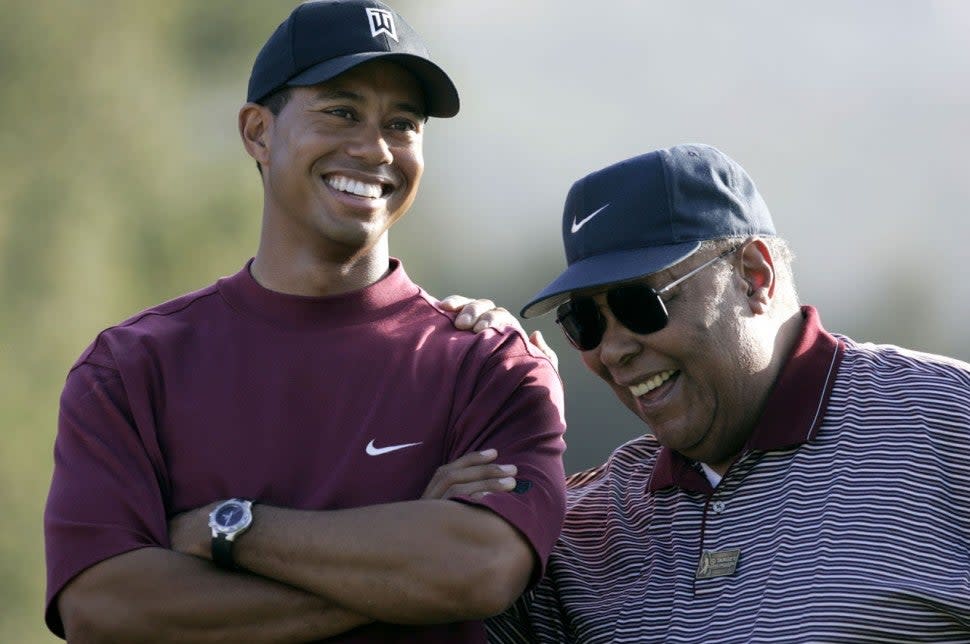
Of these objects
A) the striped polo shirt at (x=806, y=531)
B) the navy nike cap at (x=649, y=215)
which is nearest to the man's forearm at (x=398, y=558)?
the striped polo shirt at (x=806, y=531)

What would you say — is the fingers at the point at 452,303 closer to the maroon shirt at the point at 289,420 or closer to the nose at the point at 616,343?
the maroon shirt at the point at 289,420

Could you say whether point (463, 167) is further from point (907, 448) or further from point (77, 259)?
point (907, 448)

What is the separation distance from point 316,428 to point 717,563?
92 centimetres

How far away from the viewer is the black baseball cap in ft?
10.8

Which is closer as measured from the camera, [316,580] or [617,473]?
[316,580]

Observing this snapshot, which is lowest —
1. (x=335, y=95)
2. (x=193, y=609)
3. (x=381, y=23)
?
(x=193, y=609)

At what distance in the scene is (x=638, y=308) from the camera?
10.6ft

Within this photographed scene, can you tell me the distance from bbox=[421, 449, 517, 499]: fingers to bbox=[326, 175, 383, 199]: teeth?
67 cm

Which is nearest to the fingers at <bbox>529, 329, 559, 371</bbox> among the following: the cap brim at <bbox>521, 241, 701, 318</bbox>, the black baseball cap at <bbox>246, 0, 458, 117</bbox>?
the cap brim at <bbox>521, 241, 701, 318</bbox>

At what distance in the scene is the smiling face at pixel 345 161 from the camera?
3.29 metres

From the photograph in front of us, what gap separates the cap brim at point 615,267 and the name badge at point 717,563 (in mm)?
631

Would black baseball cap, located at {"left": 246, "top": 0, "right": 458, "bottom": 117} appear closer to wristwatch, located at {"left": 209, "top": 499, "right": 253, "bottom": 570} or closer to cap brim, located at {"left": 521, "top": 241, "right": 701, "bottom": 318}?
cap brim, located at {"left": 521, "top": 241, "right": 701, "bottom": 318}

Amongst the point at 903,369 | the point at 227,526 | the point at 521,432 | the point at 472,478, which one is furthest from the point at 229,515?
the point at 903,369

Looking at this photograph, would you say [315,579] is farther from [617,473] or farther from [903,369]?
[903,369]
